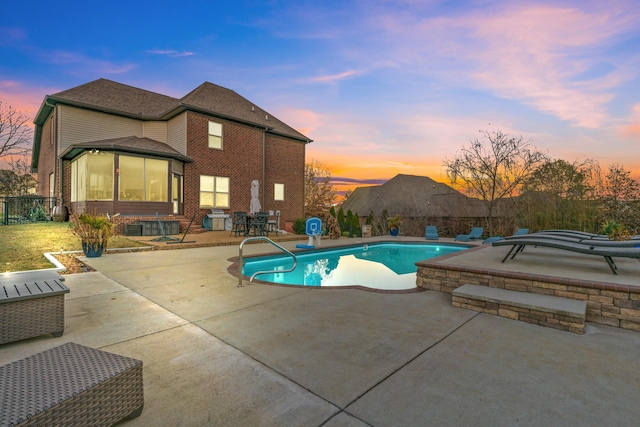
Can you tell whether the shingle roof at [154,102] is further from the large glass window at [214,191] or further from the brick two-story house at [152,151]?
the large glass window at [214,191]

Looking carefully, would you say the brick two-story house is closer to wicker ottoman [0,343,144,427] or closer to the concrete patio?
the concrete patio

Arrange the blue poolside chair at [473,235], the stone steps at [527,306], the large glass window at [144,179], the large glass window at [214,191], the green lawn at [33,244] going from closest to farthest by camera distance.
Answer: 1. the stone steps at [527,306]
2. the green lawn at [33,244]
3. the large glass window at [144,179]
4. the blue poolside chair at [473,235]
5. the large glass window at [214,191]

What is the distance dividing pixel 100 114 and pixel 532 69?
60.8ft

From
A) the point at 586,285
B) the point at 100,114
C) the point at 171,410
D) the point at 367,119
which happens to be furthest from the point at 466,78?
the point at 100,114

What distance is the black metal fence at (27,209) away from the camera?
14527 millimetres

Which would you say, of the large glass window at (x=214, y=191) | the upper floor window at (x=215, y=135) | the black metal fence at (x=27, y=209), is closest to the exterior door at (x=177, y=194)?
the large glass window at (x=214, y=191)

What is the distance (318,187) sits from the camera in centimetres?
2994

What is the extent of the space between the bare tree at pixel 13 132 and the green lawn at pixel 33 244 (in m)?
10.4

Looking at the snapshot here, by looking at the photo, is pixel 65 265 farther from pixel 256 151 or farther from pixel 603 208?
pixel 603 208

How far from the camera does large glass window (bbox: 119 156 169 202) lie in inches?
527

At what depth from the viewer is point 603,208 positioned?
32.9 ft

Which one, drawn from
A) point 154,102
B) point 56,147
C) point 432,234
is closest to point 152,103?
point 154,102

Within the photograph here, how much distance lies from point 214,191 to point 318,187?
15631 mm

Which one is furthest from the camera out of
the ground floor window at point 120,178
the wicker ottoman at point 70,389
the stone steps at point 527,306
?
the ground floor window at point 120,178
